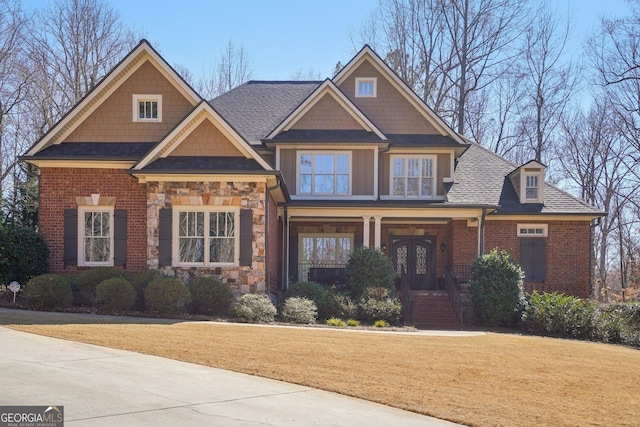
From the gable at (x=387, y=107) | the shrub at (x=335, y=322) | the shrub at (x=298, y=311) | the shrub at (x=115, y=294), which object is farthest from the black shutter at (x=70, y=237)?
the gable at (x=387, y=107)

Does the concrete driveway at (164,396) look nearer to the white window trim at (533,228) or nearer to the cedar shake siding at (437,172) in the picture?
the cedar shake siding at (437,172)

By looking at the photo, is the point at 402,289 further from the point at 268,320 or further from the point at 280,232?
the point at 268,320

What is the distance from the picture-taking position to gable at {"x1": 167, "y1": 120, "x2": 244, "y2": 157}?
1867 centimetres

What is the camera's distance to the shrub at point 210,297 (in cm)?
1712

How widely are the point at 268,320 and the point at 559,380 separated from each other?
7.86 m

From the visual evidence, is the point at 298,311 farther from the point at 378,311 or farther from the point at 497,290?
the point at 497,290

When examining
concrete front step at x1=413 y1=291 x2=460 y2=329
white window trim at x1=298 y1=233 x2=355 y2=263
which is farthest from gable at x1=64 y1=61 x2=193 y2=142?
concrete front step at x1=413 y1=291 x2=460 y2=329

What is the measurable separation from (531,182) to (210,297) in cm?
1283

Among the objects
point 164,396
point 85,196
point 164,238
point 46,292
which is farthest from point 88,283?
point 164,396

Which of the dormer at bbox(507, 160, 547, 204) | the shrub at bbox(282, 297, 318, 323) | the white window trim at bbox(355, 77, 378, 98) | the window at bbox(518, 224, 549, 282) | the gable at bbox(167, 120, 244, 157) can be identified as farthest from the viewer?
the white window trim at bbox(355, 77, 378, 98)

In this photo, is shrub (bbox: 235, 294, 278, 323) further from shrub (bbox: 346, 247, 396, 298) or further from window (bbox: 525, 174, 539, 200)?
window (bbox: 525, 174, 539, 200)

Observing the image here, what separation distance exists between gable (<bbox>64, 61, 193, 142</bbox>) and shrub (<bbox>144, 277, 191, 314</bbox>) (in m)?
5.33

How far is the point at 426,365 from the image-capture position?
11.1 m

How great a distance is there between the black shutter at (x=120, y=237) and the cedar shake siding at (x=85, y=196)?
0.08m
